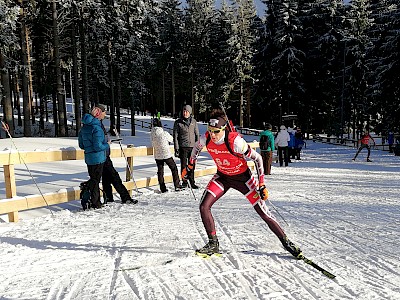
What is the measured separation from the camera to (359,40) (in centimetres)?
4134

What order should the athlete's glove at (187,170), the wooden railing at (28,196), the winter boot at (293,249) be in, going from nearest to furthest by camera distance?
the winter boot at (293,249) < the athlete's glove at (187,170) < the wooden railing at (28,196)

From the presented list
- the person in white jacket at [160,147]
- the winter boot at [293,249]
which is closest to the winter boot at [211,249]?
the winter boot at [293,249]

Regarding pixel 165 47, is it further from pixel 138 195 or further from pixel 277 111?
pixel 138 195

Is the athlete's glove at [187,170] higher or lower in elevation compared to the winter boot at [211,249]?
higher

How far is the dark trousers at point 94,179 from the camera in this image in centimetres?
730

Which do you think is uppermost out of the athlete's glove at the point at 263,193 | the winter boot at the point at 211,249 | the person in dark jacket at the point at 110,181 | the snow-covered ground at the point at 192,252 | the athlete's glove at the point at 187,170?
the athlete's glove at the point at 187,170

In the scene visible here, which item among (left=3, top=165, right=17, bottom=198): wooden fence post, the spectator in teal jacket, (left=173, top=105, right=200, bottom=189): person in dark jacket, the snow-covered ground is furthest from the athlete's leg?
the spectator in teal jacket

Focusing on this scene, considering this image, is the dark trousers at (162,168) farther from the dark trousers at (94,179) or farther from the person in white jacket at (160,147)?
the dark trousers at (94,179)

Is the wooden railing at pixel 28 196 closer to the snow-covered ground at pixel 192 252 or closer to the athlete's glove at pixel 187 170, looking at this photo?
the snow-covered ground at pixel 192 252

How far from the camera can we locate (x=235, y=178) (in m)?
4.89

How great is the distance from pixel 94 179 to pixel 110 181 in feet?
2.46

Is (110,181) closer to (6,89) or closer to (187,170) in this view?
(187,170)

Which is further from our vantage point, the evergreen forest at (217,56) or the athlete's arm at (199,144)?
the evergreen forest at (217,56)

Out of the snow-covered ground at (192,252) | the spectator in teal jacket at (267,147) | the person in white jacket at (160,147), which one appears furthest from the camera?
the spectator in teal jacket at (267,147)
